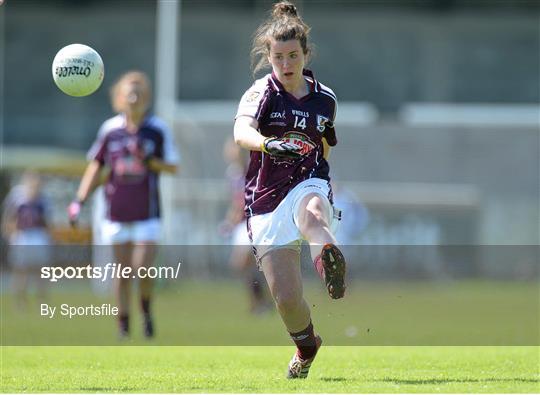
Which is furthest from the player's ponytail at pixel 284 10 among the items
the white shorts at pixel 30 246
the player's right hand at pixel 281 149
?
the white shorts at pixel 30 246

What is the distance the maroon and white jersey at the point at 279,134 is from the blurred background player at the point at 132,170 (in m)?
4.03

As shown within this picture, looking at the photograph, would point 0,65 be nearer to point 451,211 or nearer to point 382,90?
point 382,90

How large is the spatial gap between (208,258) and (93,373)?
1787 centimetres

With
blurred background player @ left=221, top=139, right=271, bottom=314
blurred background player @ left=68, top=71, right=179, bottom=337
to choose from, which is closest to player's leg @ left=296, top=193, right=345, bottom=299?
blurred background player @ left=68, top=71, right=179, bottom=337

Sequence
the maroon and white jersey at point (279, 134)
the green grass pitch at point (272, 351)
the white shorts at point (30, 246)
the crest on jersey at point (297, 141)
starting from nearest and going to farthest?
the green grass pitch at point (272, 351), the crest on jersey at point (297, 141), the maroon and white jersey at point (279, 134), the white shorts at point (30, 246)

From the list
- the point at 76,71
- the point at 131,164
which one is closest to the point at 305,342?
the point at 76,71

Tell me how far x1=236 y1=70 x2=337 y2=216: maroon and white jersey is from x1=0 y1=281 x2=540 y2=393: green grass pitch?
102 centimetres

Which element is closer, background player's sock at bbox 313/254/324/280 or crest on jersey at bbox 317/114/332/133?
background player's sock at bbox 313/254/324/280

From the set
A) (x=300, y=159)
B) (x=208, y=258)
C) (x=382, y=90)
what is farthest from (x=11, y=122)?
(x=300, y=159)

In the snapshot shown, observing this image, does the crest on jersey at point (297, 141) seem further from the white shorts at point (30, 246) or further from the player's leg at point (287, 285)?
the white shorts at point (30, 246)

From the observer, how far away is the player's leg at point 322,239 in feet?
21.9

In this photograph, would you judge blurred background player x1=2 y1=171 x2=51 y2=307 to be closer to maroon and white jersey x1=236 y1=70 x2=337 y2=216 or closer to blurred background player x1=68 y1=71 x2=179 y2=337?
blurred background player x1=68 y1=71 x2=179 y2=337

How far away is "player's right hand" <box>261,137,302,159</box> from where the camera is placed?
22.4 feet

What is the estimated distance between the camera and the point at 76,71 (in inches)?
334
